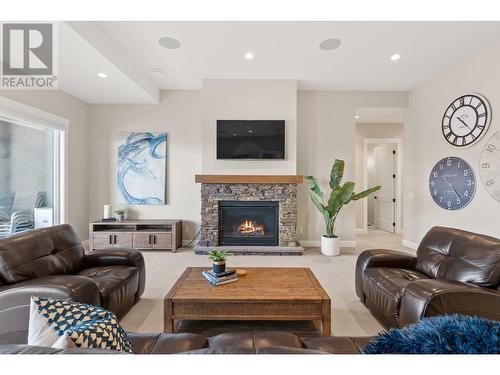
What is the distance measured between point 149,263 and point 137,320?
1660 millimetres

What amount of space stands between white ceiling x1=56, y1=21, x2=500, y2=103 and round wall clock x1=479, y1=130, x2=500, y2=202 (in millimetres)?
1344

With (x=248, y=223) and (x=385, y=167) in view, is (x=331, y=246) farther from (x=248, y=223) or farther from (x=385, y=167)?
(x=385, y=167)

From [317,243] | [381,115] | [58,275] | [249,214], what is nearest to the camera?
[58,275]

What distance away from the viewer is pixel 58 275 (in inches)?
80.3

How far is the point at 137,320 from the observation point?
226 centimetres

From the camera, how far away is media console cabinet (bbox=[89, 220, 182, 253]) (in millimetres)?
4363

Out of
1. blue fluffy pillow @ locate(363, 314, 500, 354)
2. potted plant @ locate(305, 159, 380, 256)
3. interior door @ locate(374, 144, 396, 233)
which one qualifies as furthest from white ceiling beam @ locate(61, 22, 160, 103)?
interior door @ locate(374, 144, 396, 233)

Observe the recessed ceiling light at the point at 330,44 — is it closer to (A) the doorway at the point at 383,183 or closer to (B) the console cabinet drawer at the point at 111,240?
(A) the doorway at the point at 383,183

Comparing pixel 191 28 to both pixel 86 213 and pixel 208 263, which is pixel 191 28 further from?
pixel 86 213

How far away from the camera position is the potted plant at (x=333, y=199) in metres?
4.29

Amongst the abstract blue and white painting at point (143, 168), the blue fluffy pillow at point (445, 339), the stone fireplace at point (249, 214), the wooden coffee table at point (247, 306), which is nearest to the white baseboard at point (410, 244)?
the stone fireplace at point (249, 214)

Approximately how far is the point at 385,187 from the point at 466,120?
3316 mm

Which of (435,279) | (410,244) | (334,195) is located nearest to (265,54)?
(334,195)

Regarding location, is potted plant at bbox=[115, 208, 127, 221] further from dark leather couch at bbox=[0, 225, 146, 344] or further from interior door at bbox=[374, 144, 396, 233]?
interior door at bbox=[374, 144, 396, 233]
